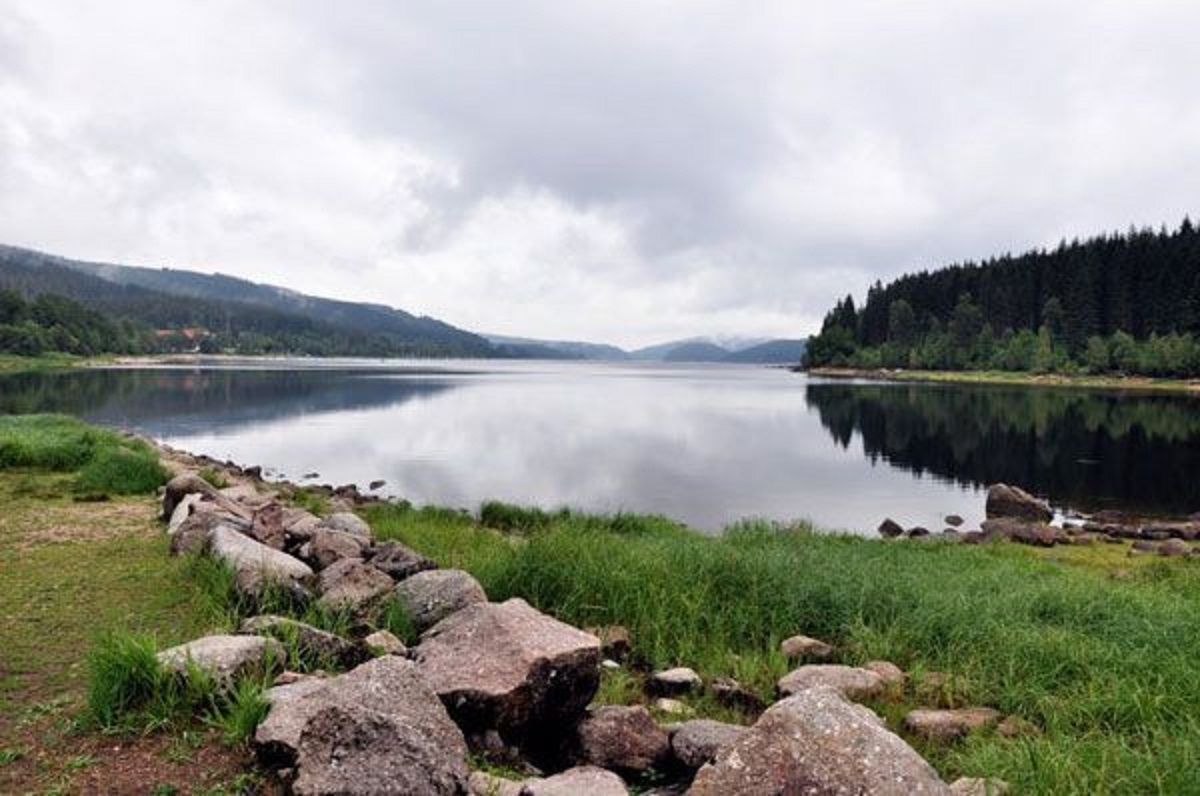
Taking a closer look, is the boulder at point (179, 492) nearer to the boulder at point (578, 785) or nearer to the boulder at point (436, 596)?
the boulder at point (436, 596)

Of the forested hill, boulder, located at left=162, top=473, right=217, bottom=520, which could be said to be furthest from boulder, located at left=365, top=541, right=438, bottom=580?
the forested hill

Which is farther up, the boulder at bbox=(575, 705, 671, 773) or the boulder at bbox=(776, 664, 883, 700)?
the boulder at bbox=(575, 705, 671, 773)

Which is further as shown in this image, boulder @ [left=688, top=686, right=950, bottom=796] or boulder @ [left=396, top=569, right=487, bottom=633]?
boulder @ [left=396, top=569, right=487, bottom=633]

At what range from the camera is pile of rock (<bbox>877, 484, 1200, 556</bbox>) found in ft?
79.4

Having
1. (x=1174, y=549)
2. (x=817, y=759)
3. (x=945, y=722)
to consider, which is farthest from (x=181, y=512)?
(x=1174, y=549)

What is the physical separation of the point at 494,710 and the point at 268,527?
9278mm

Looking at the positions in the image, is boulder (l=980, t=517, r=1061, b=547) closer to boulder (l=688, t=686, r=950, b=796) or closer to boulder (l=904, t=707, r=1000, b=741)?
boulder (l=904, t=707, r=1000, b=741)

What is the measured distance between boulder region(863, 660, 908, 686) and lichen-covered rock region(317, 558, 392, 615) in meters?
6.89

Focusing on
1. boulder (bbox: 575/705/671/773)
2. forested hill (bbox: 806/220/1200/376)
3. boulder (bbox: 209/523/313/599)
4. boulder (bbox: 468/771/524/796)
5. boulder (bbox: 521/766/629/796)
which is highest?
forested hill (bbox: 806/220/1200/376)

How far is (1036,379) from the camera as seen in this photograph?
5103 inches

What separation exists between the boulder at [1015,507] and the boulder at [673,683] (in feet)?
80.9

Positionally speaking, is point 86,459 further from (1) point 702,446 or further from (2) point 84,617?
(1) point 702,446

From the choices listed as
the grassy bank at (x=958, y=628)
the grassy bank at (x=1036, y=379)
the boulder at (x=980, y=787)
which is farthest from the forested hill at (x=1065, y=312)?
the boulder at (x=980, y=787)

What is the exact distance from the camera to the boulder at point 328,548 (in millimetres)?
13977
